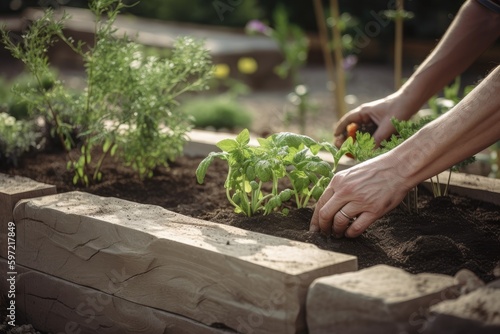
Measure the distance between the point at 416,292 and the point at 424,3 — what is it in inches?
314

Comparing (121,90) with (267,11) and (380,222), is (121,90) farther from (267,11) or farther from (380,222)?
(267,11)

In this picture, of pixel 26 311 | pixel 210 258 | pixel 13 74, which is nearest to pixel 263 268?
pixel 210 258

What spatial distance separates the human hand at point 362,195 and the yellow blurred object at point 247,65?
18.4ft

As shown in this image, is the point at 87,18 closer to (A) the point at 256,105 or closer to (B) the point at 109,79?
(A) the point at 256,105

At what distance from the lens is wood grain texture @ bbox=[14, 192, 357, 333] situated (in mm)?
2107

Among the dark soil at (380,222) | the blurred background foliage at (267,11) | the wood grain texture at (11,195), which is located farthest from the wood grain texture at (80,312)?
the blurred background foliage at (267,11)

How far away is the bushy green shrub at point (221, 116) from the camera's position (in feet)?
19.6

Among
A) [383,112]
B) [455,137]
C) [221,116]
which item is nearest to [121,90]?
[383,112]

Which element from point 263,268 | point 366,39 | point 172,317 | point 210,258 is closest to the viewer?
point 263,268

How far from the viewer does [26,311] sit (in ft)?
9.64

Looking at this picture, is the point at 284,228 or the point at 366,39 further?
the point at 366,39

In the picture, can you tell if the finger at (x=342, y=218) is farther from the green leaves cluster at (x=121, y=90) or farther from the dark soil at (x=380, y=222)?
the green leaves cluster at (x=121, y=90)

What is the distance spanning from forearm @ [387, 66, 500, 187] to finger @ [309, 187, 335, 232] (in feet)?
0.75

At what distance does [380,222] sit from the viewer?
111 inches
